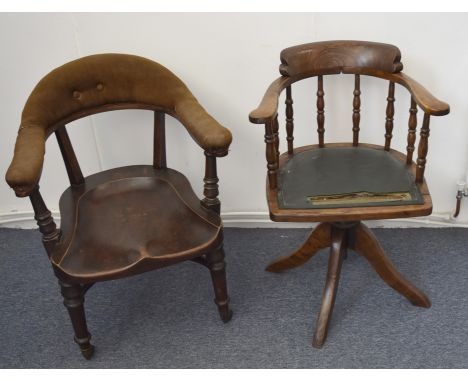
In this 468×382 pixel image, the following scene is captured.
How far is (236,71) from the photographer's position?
6.24 feet

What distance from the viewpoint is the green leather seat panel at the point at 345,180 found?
1.45 meters

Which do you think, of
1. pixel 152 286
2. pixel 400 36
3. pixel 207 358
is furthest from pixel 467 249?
pixel 152 286

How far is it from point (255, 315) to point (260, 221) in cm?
56

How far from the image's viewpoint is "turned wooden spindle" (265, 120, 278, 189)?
4.65 ft

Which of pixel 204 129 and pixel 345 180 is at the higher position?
pixel 204 129

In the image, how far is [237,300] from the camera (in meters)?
1.87

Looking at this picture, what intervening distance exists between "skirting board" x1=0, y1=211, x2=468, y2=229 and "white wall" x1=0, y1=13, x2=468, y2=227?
5 centimetres

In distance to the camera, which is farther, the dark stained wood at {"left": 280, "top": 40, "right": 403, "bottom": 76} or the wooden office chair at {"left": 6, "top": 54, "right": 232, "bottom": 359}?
the dark stained wood at {"left": 280, "top": 40, "right": 403, "bottom": 76}

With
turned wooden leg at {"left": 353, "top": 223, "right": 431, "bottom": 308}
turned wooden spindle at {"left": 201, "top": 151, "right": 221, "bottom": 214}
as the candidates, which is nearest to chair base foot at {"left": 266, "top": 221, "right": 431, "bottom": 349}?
turned wooden leg at {"left": 353, "top": 223, "right": 431, "bottom": 308}

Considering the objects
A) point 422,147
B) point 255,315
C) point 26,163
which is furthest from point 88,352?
point 422,147

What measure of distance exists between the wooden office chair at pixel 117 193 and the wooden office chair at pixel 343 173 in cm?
24

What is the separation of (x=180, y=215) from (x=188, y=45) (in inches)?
27.2

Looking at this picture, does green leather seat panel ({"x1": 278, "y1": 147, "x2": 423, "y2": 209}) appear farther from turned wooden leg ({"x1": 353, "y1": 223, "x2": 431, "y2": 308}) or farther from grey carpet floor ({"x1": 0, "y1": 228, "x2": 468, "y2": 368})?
grey carpet floor ({"x1": 0, "y1": 228, "x2": 468, "y2": 368})

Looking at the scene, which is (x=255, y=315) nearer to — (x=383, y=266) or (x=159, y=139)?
(x=383, y=266)
